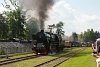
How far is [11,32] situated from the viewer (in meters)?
67.4

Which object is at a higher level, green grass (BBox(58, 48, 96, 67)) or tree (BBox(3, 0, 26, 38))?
tree (BBox(3, 0, 26, 38))

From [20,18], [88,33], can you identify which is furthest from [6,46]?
[88,33]

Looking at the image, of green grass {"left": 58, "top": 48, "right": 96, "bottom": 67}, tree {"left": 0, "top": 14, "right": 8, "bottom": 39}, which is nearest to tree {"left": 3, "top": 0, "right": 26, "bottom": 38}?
tree {"left": 0, "top": 14, "right": 8, "bottom": 39}

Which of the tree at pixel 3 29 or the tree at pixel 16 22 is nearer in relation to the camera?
the tree at pixel 16 22

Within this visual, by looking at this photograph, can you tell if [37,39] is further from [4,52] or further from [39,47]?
[4,52]

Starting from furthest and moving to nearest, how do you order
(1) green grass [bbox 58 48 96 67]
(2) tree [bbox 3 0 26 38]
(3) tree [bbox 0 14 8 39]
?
(3) tree [bbox 0 14 8 39]
(2) tree [bbox 3 0 26 38]
(1) green grass [bbox 58 48 96 67]

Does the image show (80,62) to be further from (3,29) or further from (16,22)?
(3,29)

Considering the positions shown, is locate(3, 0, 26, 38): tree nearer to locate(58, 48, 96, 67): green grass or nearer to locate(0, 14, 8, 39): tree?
locate(0, 14, 8, 39): tree

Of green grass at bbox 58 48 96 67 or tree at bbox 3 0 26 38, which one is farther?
tree at bbox 3 0 26 38

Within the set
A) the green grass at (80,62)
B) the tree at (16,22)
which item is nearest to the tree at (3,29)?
the tree at (16,22)

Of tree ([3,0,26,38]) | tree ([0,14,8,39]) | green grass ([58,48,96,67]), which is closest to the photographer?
green grass ([58,48,96,67])

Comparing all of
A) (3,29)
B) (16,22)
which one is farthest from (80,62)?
(3,29)

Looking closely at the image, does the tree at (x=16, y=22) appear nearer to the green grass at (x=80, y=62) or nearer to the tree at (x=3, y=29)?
the tree at (x=3, y=29)

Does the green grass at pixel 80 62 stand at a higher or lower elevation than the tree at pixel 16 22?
lower
